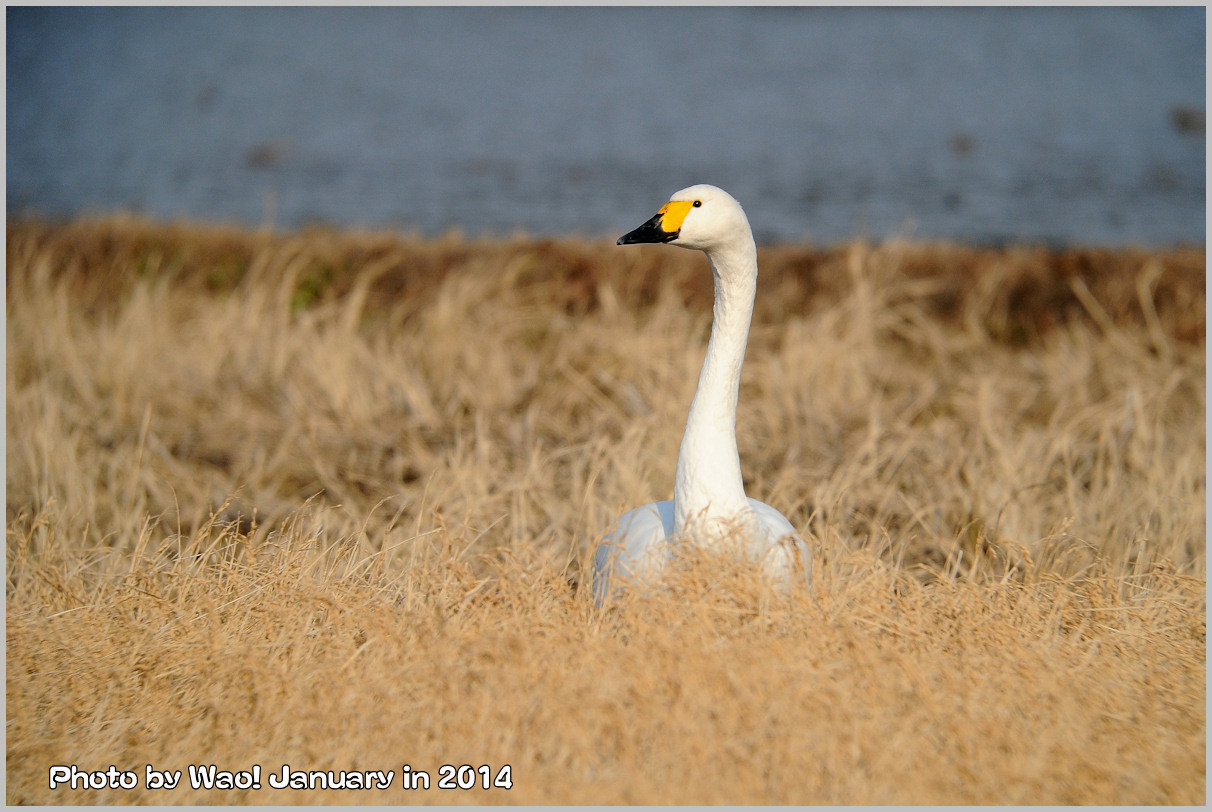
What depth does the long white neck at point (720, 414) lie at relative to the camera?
2.53m

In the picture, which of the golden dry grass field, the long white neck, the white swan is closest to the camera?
the golden dry grass field

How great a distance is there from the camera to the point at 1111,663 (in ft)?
6.65

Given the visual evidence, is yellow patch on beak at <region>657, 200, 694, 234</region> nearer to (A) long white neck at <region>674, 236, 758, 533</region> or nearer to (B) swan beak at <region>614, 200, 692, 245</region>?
(B) swan beak at <region>614, 200, 692, 245</region>

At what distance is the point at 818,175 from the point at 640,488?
524 inches

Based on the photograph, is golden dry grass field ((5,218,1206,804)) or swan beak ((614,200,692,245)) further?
swan beak ((614,200,692,245))

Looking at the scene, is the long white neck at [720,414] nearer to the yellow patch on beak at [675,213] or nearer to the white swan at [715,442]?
Result: the white swan at [715,442]

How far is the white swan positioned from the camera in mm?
2404

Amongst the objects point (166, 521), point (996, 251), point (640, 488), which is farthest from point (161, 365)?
point (996, 251)

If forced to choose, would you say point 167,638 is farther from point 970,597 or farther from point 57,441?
point 57,441

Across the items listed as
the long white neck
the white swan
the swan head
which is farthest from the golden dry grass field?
the swan head

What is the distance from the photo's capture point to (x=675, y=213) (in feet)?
8.06

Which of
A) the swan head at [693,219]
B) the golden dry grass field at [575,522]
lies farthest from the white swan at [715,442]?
the golden dry grass field at [575,522]

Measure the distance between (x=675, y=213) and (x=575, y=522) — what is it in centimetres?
171

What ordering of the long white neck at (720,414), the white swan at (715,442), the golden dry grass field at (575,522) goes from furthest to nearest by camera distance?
1. the long white neck at (720,414)
2. the white swan at (715,442)
3. the golden dry grass field at (575,522)
